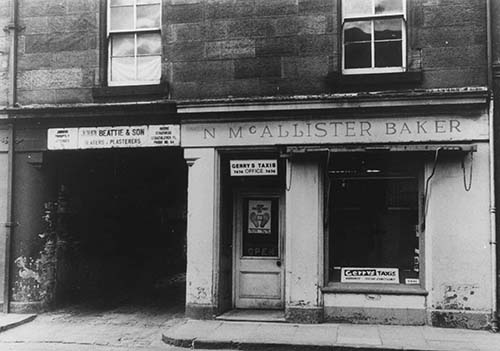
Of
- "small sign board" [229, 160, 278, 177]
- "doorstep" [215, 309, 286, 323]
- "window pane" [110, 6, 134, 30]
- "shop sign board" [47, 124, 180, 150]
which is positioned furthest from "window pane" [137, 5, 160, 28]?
"doorstep" [215, 309, 286, 323]

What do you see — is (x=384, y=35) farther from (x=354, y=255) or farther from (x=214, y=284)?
(x=214, y=284)

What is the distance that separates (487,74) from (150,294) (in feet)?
28.2

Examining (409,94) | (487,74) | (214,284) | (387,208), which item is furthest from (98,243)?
(487,74)

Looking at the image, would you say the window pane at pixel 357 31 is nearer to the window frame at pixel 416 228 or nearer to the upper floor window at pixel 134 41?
the window frame at pixel 416 228

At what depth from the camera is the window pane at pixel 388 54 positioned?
9.88 metres

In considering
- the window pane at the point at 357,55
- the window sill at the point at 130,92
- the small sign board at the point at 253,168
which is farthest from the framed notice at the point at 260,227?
the window pane at the point at 357,55

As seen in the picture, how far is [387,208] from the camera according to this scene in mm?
9914

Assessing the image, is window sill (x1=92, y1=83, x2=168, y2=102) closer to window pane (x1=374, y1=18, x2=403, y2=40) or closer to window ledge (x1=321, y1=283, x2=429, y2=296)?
window pane (x1=374, y1=18, x2=403, y2=40)

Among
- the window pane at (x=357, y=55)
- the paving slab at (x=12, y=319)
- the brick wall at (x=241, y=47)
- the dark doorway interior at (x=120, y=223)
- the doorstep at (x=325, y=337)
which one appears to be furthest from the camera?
the dark doorway interior at (x=120, y=223)

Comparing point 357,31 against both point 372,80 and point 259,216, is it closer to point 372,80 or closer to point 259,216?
point 372,80

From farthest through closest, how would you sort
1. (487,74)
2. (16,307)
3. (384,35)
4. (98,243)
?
(98,243) < (16,307) < (384,35) < (487,74)

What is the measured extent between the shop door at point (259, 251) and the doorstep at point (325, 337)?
3.71 feet

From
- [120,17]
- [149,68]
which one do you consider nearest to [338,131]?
[149,68]

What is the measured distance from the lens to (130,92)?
10578 millimetres
